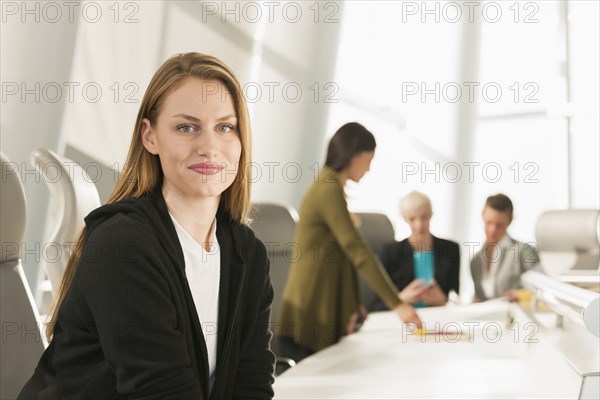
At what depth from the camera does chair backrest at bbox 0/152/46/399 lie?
45.8 inches

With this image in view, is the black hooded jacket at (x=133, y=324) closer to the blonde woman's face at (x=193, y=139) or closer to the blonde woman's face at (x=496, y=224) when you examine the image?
the blonde woman's face at (x=193, y=139)

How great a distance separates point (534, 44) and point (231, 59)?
3.04 meters

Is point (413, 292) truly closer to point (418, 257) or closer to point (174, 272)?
point (418, 257)

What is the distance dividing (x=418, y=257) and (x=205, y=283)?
90.2 inches

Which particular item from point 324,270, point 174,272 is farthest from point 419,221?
point 174,272

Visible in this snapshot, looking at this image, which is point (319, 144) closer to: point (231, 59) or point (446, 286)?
point (231, 59)

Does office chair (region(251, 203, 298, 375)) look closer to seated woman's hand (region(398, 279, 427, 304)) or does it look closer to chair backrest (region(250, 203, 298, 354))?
chair backrest (region(250, 203, 298, 354))

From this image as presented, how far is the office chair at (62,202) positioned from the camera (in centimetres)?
141

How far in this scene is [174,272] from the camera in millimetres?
931

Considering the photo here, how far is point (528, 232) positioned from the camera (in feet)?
19.9

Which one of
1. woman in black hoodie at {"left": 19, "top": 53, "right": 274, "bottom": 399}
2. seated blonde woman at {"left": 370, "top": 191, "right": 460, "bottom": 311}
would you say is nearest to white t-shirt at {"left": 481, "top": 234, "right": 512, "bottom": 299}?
seated blonde woman at {"left": 370, "top": 191, "right": 460, "bottom": 311}

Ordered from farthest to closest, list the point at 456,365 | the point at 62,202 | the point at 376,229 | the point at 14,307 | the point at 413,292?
1. the point at 376,229
2. the point at 413,292
3. the point at 456,365
4. the point at 62,202
5. the point at 14,307

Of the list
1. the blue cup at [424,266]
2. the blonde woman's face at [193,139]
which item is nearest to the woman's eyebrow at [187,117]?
the blonde woman's face at [193,139]

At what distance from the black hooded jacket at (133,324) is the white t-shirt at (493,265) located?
7.88ft
